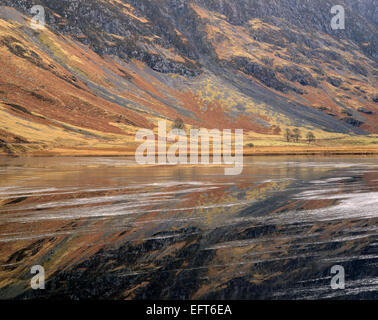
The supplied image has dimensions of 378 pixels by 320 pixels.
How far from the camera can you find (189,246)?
36.3 feet

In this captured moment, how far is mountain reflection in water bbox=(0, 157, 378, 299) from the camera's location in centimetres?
800

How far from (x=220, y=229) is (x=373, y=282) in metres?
5.58

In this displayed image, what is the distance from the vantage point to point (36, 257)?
999 cm

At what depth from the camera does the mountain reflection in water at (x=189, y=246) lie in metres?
8.00

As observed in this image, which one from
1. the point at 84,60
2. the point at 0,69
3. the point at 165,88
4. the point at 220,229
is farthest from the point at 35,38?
the point at 220,229

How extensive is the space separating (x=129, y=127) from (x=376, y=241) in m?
123
